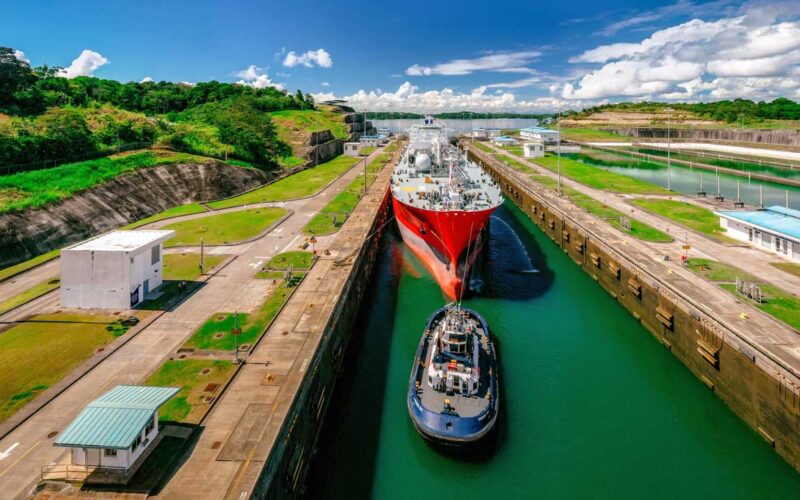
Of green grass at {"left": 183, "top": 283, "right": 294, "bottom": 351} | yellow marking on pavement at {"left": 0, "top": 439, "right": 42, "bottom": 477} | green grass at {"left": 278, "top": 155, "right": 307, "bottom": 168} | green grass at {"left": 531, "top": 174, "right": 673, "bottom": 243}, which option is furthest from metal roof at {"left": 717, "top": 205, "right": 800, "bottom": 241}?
green grass at {"left": 278, "top": 155, "right": 307, "bottom": 168}

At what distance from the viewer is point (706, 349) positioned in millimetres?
25375

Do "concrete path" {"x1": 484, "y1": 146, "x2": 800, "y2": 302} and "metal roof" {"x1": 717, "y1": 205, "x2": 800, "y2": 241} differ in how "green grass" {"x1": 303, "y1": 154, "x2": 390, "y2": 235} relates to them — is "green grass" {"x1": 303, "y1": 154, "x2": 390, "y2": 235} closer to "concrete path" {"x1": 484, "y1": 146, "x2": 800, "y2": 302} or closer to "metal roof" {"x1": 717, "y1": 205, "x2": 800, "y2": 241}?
"concrete path" {"x1": 484, "y1": 146, "x2": 800, "y2": 302}

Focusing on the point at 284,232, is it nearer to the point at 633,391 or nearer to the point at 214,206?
the point at 214,206

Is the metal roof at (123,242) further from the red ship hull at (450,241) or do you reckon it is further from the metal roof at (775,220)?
the metal roof at (775,220)

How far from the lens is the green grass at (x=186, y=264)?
3428cm

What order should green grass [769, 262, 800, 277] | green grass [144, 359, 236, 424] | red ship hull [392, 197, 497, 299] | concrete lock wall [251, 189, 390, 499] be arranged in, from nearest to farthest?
concrete lock wall [251, 189, 390, 499]
green grass [144, 359, 236, 424]
green grass [769, 262, 800, 277]
red ship hull [392, 197, 497, 299]

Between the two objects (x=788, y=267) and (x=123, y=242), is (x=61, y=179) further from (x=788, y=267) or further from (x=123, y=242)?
(x=788, y=267)

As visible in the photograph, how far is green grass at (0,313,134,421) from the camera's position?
19984mm

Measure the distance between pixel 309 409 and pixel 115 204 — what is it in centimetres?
4477

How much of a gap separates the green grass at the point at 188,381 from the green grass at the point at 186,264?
540 inches

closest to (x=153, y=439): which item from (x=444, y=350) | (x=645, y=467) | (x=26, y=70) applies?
(x=444, y=350)

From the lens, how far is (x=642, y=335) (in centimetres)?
3269

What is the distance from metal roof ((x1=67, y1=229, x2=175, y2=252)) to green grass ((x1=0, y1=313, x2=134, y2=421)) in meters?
4.72

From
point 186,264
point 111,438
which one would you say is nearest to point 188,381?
point 111,438
